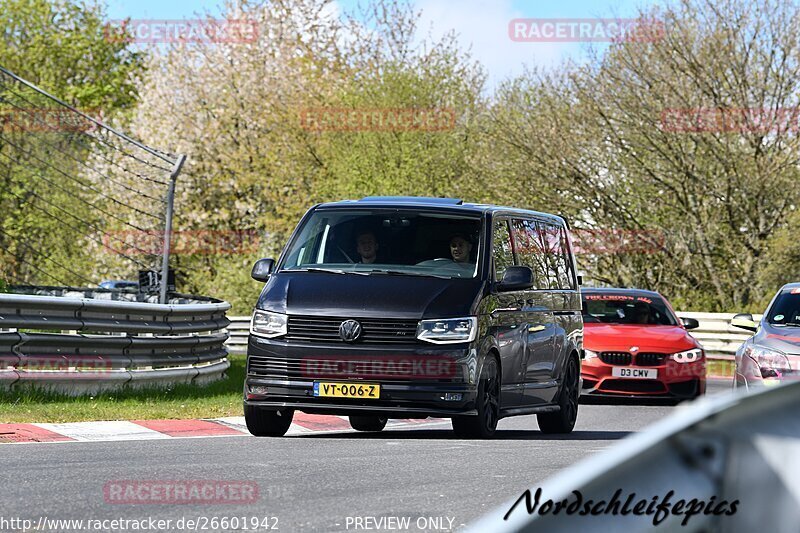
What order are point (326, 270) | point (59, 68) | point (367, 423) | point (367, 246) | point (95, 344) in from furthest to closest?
point (59, 68)
point (95, 344)
point (367, 423)
point (367, 246)
point (326, 270)

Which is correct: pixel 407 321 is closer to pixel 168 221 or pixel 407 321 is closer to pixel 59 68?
pixel 168 221

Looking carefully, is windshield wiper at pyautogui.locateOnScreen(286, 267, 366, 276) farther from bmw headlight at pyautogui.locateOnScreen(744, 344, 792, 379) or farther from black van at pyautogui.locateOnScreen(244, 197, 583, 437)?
bmw headlight at pyautogui.locateOnScreen(744, 344, 792, 379)

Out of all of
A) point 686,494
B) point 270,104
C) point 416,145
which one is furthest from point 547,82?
point 686,494

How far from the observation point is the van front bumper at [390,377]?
1101 centimetres

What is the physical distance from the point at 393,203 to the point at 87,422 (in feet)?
10.8

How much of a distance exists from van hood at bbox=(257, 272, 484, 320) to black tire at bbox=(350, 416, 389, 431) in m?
2.37

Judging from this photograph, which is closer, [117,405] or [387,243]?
[387,243]

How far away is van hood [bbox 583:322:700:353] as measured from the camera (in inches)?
680

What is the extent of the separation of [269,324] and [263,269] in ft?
2.08

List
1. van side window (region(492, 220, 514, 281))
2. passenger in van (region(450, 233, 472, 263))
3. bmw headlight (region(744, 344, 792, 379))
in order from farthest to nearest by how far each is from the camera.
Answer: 1. bmw headlight (region(744, 344, 792, 379))
2. van side window (region(492, 220, 514, 281))
3. passenger in van (region(450, 233, 472, 263))

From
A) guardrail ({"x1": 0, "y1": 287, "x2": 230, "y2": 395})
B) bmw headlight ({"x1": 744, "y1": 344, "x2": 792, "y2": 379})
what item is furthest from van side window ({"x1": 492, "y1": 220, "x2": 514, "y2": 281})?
guardrail ({"x1": 0, "y1": 287, "x2": 230, "y2": 395})

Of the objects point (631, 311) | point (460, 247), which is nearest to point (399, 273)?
point (460, 247)

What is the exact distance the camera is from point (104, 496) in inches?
293

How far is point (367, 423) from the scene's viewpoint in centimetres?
1360
